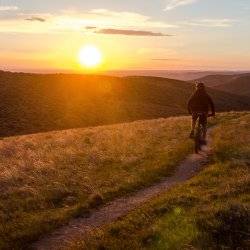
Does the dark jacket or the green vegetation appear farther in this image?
the dark jacket

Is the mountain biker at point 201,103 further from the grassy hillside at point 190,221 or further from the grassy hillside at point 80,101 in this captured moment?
the grassy hillside at point 80,101

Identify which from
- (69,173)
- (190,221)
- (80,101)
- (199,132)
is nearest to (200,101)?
(199,132)

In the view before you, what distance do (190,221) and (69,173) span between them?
294 inches

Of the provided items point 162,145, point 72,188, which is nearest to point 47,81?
point 162,145

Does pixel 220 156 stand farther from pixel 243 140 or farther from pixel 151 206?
pixel 151 206

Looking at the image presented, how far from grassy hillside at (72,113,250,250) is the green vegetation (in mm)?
1638

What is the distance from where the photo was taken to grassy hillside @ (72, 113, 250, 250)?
9.91 metres

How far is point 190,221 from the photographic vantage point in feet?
35.6

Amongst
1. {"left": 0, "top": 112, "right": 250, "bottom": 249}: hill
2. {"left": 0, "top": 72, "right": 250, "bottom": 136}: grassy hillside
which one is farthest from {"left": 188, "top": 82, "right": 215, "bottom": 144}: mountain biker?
{"left": 0, "top": 72, "right": 250, "bottom": 136}: grassy hillside

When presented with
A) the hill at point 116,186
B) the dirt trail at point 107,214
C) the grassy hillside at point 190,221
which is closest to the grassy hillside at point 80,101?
the hill at point 116,186

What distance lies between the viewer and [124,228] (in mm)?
11359

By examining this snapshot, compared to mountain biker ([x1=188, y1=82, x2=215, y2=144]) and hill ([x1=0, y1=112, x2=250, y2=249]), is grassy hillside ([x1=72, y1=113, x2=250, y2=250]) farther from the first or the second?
Result: mountain biker ([x1=188, y1=82, x2=215, y2=144])

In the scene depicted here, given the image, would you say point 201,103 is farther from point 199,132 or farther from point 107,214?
point 107,214

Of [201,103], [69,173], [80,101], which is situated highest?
[201,103]
